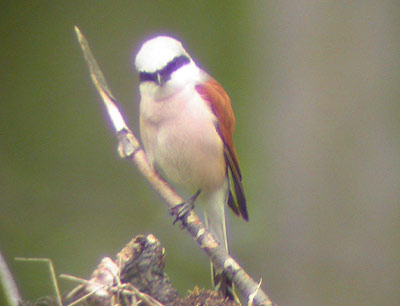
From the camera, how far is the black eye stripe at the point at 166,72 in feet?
4.97

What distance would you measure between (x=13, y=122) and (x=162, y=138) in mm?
938

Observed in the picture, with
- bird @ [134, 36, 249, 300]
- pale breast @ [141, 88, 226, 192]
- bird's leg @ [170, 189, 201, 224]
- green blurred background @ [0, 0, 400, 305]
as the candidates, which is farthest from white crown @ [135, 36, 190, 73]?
green blurred background @ [0, 0, 400, 305]

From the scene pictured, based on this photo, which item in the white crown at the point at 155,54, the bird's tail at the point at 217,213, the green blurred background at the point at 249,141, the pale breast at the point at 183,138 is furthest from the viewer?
the green blurred background at the point at 249,141

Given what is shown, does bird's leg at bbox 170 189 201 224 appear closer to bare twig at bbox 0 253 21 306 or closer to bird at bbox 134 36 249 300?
bird at bbox 134 36 249 300

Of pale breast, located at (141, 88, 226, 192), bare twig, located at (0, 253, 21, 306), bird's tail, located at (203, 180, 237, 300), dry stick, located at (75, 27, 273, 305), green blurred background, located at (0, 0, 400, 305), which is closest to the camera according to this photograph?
bare twig, located at (0, 253, 21, 306)

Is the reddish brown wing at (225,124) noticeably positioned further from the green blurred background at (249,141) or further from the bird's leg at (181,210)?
the green blurred background at (249,141)

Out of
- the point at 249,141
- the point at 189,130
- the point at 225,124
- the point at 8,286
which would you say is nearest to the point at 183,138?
the point at 189,130

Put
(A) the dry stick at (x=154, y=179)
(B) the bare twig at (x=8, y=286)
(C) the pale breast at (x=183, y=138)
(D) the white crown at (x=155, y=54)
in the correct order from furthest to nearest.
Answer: (C) the pale breast at (x=183, y=138)
(D) the white crown at (x=155, y=54)
(A) the dry stick at (x=154, y=179)
(B) the bare twig at (x=8, y=286)

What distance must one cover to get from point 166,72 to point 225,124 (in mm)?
253

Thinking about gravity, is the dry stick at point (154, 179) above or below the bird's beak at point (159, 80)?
below

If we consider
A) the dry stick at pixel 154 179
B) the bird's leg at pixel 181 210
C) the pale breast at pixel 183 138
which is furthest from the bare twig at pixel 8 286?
the pale breast at pixel 183 138

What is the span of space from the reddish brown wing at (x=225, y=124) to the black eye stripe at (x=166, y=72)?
0.40 ft

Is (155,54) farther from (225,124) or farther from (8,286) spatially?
(8,286)

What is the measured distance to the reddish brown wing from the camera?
65.6 inches
